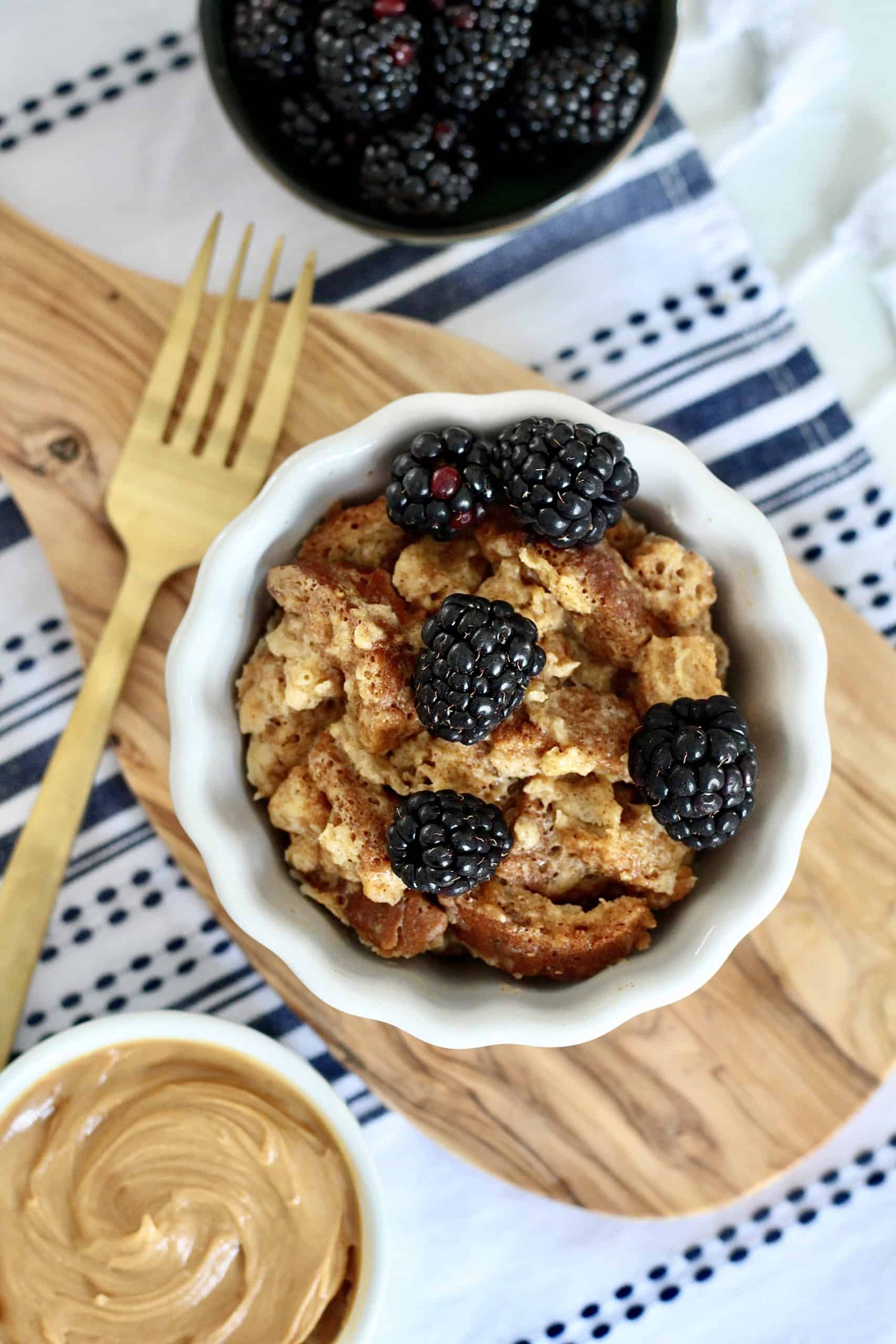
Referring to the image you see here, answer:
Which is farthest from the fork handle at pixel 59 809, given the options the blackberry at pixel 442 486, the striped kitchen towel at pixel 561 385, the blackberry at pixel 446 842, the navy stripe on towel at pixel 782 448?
the navy stripe on towel at pixel 782 448

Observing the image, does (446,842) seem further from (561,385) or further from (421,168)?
(421,168)

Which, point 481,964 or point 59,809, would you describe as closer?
point 481,964

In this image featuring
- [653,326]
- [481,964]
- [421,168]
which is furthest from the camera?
[653,326]

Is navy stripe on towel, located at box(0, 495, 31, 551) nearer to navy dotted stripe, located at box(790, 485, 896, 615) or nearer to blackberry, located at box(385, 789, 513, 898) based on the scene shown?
blackberry, located at box(385, 789, 513, 898)

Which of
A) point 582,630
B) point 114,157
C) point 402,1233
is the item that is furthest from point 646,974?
point 114,157

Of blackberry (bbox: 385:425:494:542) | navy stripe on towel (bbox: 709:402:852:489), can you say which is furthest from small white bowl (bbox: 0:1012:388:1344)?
navy stripe on towel (bbox: 709:402:852:489)

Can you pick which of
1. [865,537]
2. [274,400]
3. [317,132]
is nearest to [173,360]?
[274,400]

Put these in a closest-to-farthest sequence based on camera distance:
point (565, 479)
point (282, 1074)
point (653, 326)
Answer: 1. point (565, 479)
2. point (282, 1074)
3. point (653, 326)
